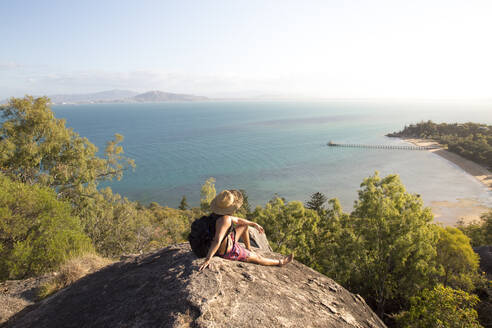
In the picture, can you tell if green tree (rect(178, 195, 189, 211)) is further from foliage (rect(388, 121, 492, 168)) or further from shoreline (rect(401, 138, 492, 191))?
foliage (rect(388, 121, 492, 168))

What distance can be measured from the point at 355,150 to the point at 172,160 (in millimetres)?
79210

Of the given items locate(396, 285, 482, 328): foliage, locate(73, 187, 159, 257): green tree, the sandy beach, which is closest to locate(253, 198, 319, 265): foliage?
locate(73, 187, 159, 257): green tree

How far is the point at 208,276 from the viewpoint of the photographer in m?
5.39

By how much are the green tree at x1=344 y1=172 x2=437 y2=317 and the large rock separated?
425 inches

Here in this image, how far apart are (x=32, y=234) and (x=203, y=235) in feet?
39.9

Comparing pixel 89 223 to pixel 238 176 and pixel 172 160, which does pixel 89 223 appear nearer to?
pixel 238 176

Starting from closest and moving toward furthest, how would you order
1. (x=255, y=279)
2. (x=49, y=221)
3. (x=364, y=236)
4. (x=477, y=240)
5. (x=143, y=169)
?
(x=255, y=279) < (x=49, y=221) < (x=364, y=236) < (x=477, y=240) < (x=143, y=169)

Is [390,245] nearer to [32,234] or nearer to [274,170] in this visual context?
[32,234]

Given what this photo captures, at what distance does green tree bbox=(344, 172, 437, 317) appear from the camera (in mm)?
16094

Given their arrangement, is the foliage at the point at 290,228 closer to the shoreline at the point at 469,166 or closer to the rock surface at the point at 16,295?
the rock surface at the point at 16,295

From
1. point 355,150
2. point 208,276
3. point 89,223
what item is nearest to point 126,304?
point 208,276

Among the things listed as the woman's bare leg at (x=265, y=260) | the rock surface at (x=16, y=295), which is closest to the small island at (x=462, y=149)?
the woman's bare leg at (x=265, y=260)

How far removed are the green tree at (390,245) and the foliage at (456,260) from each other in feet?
4.81

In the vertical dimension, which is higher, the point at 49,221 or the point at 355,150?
the point at 49,221
